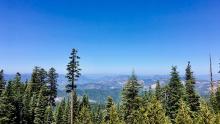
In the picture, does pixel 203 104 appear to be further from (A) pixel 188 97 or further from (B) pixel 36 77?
(B) pixel 36 77

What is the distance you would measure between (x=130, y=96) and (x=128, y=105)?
1.57 meters

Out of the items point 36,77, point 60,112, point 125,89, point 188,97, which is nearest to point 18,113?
point 60,112

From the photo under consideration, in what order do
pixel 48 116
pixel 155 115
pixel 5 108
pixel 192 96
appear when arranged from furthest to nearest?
1. pixel 48 116
2. pixel 5 108
3. pixel 192 96
4. pixel 155 115

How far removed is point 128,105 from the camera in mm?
60406

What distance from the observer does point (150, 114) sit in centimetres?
4188

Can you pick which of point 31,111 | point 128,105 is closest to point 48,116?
point 31,111

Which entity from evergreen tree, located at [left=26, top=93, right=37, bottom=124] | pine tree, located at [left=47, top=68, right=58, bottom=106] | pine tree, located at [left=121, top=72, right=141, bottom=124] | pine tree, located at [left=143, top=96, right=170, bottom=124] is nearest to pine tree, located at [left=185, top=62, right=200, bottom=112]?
pine tree, located at [left=121, top=72, right=141, bottom=124]

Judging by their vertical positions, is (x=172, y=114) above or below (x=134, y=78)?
below

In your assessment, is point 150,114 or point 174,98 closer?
point 150,114

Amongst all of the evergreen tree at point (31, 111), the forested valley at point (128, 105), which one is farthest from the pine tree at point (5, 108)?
the evergreen tree at point (31, 111)

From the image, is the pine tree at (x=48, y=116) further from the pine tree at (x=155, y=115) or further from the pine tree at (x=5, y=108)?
the pine tree at (x=155, y=115)

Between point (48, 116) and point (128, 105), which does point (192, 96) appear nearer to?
point (128, 105)

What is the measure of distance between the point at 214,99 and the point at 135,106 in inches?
1082

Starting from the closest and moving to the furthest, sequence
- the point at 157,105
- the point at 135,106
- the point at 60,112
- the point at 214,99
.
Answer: the point at 157,105 → the point at 135,106 → the point at 214,99 → the point at 60,112
